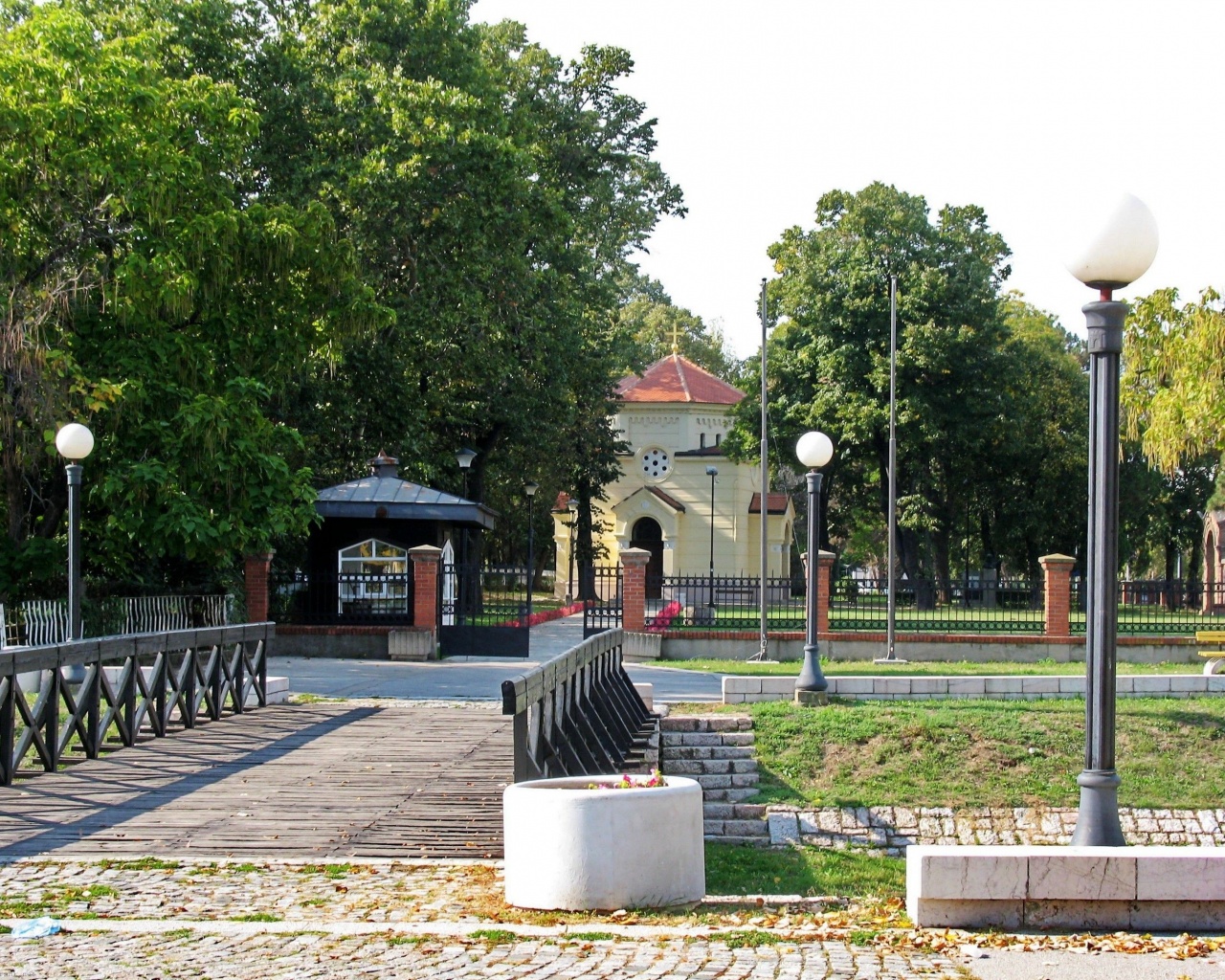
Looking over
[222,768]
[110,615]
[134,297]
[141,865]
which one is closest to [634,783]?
[141,865]

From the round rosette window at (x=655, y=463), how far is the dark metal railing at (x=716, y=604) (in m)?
29.9

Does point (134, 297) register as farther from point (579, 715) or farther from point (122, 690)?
point (579, 715)

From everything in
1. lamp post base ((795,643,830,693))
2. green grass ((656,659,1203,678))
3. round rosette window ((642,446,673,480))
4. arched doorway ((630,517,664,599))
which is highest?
round rosette window ((642,446,673,480))

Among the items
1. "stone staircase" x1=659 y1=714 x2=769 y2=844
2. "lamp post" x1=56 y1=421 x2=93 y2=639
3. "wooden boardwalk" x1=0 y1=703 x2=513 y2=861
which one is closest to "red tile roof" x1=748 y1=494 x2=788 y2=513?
"stone staircase" x1=659 y1=714 x2=769 y2=844

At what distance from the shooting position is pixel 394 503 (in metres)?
26.4

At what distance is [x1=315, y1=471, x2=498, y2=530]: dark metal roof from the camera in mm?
26344

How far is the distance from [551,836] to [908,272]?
128ft

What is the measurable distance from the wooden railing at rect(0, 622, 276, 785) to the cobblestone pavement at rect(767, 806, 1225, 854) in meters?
5.74

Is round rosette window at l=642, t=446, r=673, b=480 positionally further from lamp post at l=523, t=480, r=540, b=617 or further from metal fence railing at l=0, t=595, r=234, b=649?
metal fence railing at l=0, t=595, r=234, b=649

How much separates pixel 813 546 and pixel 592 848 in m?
10.6

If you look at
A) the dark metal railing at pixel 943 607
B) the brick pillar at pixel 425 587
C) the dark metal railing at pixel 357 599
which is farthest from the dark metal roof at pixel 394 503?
the dark metal railing at pixel 943 607

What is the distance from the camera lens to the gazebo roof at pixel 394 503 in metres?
26.3

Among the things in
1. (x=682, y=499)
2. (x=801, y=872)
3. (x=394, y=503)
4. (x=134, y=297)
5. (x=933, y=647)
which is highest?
(x=134, y=297)

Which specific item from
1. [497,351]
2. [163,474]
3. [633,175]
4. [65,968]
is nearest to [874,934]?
[65,968]
